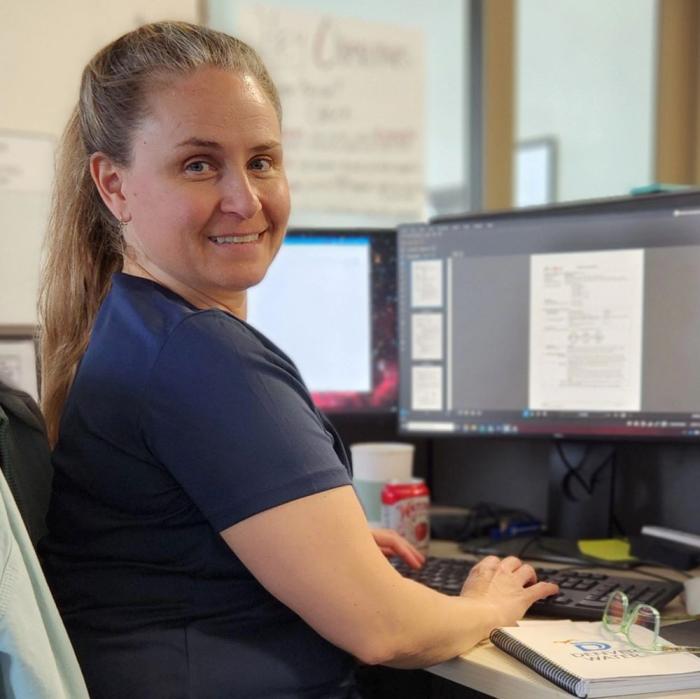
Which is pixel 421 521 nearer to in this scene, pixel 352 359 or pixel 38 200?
pixel 352 359

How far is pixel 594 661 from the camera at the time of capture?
898 millimetres

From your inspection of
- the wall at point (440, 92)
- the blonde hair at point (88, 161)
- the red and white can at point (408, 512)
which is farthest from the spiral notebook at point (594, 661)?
the wall at point (440, 92)

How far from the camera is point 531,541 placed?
56.8 inches

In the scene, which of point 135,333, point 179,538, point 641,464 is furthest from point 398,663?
point 641,464

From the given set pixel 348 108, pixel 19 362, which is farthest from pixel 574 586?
pixel 348 108

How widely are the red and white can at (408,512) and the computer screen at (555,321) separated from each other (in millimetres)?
134

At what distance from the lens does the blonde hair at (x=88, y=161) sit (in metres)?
0.99

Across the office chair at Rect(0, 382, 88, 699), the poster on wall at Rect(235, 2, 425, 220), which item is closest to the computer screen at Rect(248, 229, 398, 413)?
the office chair at Rect(0, 382, 88, 699)

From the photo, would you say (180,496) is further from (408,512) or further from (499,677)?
(408,512)

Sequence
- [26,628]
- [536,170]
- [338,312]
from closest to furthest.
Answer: [26,628]
[338,312]
[536,170]

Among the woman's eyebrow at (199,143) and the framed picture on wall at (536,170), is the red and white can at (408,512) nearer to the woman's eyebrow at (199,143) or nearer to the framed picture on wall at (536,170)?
the woman's eyebrow at (199,143)

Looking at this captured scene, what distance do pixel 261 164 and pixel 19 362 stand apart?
3.07 feet

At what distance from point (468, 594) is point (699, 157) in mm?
2520

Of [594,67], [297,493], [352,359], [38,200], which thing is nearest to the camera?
[297,493]
